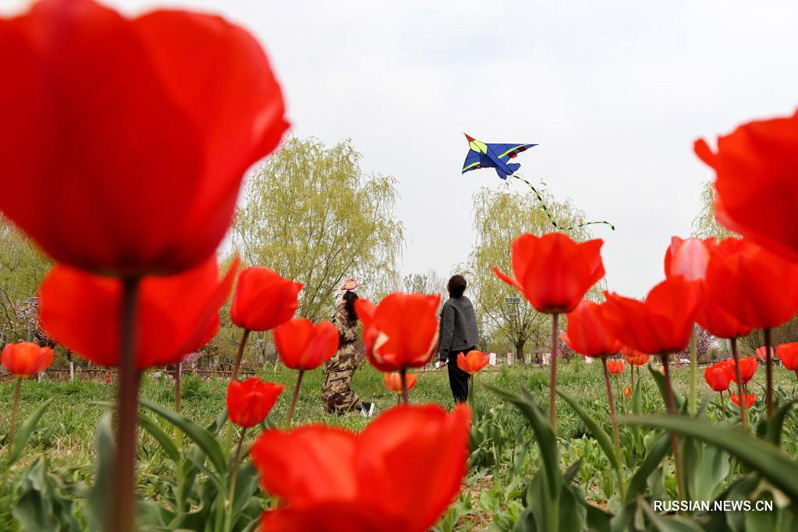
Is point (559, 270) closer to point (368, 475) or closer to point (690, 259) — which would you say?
point (690, 259)

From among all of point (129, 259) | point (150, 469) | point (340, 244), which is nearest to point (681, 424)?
point (129, 259)

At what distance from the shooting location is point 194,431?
49.9 inches

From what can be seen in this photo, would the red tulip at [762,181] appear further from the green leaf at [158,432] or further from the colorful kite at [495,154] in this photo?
the colorful kite at [495,154]

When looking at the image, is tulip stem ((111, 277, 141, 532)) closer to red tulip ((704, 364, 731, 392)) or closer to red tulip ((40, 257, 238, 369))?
red tulip ((40, 257, 238, 369))

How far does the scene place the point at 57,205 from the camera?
0.40m

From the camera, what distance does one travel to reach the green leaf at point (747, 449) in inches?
18.2

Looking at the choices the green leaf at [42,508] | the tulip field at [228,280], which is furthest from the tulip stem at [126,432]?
the green leaf at [42,508]

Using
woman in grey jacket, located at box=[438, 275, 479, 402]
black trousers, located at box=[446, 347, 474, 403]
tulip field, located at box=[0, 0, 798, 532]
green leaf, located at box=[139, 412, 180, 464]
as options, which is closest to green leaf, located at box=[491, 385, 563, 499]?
tulip field, located at box=[0, 0, 798, 532]

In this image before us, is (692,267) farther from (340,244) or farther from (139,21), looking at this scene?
(340,244)

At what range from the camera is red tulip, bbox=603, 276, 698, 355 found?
1108 millimetres

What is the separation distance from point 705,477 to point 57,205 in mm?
1720

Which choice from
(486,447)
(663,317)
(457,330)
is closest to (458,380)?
(457,330)

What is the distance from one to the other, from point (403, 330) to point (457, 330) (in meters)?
6.54

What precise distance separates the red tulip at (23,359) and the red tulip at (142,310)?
8.70 ft
